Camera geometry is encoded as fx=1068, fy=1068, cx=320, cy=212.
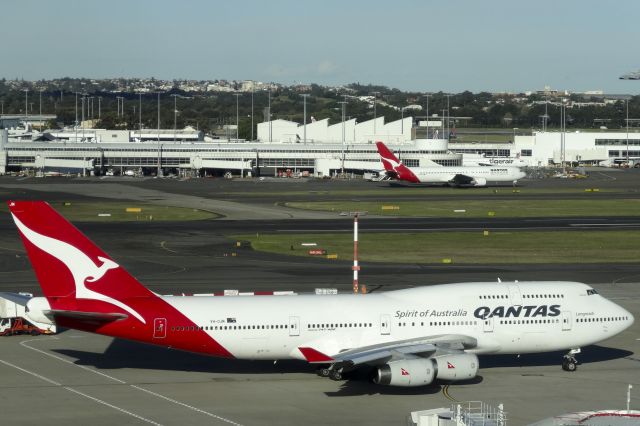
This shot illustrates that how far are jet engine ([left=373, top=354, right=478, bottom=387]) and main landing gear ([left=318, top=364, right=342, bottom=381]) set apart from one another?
6.08ft

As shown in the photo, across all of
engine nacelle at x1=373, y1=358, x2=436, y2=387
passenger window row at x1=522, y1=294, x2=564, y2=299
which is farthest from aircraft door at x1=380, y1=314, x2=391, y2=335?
passenger window row at x1=522, y1=294, x2=564, y2=299

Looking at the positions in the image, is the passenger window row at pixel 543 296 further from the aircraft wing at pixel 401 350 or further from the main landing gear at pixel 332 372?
the main landing gear at pixel 332 372

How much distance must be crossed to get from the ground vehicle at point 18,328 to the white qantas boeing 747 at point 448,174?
130m

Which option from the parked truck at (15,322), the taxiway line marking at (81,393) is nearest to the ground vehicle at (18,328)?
the parked truck at (15,322)

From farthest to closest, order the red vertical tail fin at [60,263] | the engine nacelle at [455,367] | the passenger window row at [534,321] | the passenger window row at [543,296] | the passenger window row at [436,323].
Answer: the passenger window row at [543,296] < the passenger window row at [534,321] < the passenger window row at [436,323] < the red vertical tail fin at [60,263] < the engine nacelle at [455,367]

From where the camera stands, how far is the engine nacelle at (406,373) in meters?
41.4

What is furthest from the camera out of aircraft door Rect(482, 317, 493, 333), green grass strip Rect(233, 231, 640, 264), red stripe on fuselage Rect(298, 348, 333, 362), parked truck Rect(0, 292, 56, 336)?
green grass strip Rect(233, 231, 640, 264)

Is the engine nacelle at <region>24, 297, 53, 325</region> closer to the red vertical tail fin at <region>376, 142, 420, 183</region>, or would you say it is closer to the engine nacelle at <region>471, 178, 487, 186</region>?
the red vertical tail fin at <region>376, 142, 420, 183</region>

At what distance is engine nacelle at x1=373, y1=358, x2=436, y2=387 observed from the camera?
4144cm

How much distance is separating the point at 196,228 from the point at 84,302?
63000mm

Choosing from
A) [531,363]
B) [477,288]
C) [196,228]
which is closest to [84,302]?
[477,288]

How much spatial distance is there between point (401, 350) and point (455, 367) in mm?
2341

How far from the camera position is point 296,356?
149 feet

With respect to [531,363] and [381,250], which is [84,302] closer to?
[531,363]
